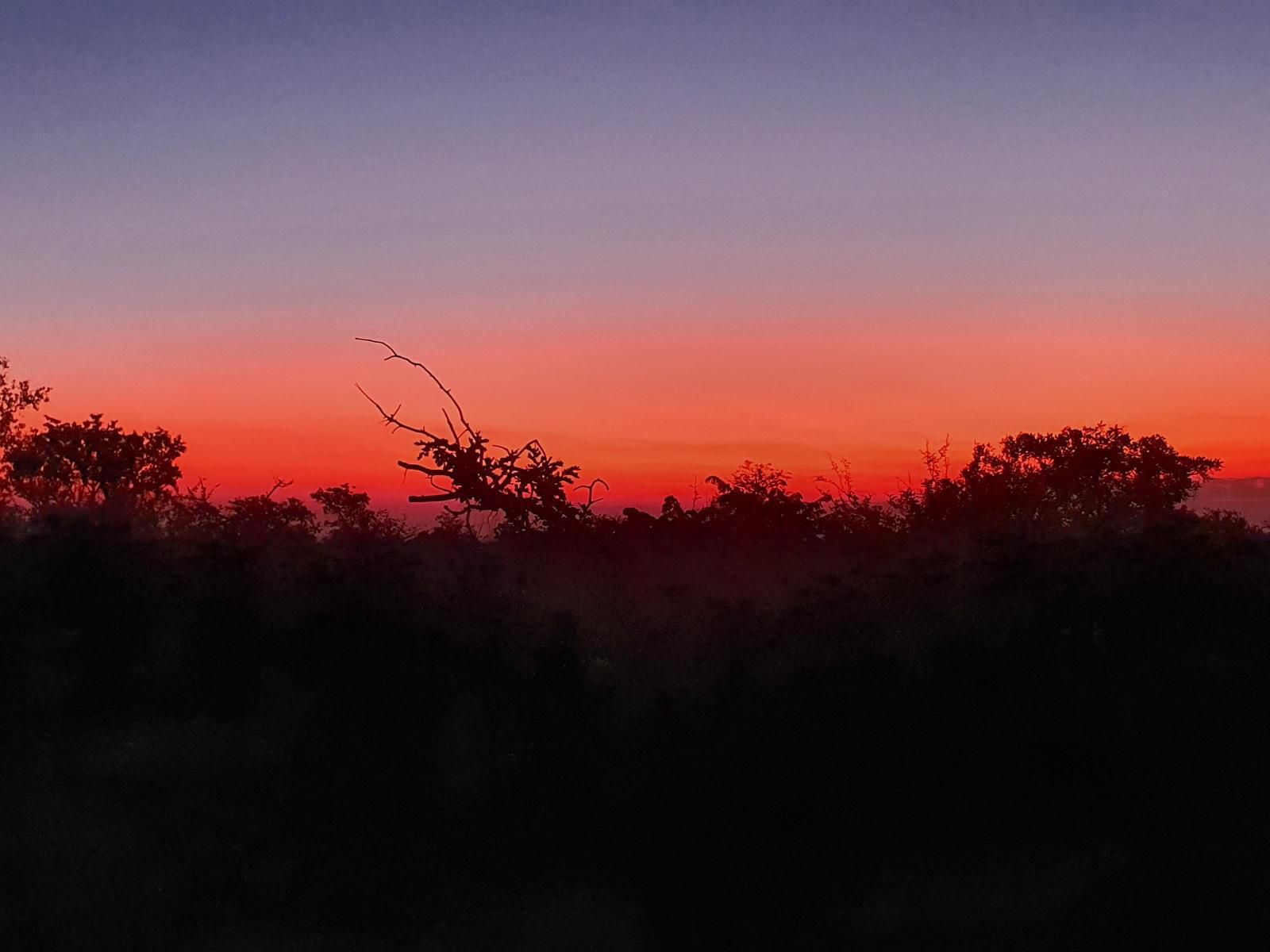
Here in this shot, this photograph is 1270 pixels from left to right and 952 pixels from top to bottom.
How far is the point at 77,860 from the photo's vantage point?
8.59 meters

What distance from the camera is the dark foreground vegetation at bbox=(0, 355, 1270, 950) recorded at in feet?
27.4

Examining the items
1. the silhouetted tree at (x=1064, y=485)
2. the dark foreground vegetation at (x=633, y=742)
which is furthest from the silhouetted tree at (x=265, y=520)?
the silhouetted tree at (x=1064, y=485)

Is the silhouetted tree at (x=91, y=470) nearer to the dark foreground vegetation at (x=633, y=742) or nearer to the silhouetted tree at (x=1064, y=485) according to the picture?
the dark foreground vegetation at (x=633, y=742)

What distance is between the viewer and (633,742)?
895 cm

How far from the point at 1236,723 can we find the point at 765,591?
136 inches

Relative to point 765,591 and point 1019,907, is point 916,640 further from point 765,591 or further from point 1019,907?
point 1019,907

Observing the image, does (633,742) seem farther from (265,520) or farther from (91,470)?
(91,470)

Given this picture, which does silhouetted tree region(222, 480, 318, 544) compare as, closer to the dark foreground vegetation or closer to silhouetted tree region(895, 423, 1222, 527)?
the dark foreground vegetation

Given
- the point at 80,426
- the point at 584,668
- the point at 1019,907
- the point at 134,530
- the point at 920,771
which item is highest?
the point at 80,426

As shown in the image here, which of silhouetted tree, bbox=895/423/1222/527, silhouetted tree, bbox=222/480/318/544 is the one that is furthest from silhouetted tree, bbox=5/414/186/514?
silhouetted tree, bbox=895/423/1222/527

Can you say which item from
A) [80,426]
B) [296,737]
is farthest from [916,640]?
[80,426]

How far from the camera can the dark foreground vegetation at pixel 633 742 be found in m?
8.35

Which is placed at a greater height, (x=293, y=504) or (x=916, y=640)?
(x=293, y=504)

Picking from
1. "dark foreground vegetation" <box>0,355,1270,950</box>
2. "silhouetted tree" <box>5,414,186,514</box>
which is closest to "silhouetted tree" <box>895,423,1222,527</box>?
"dark foreground vegetation" <box>0,355,1270,950</box>
